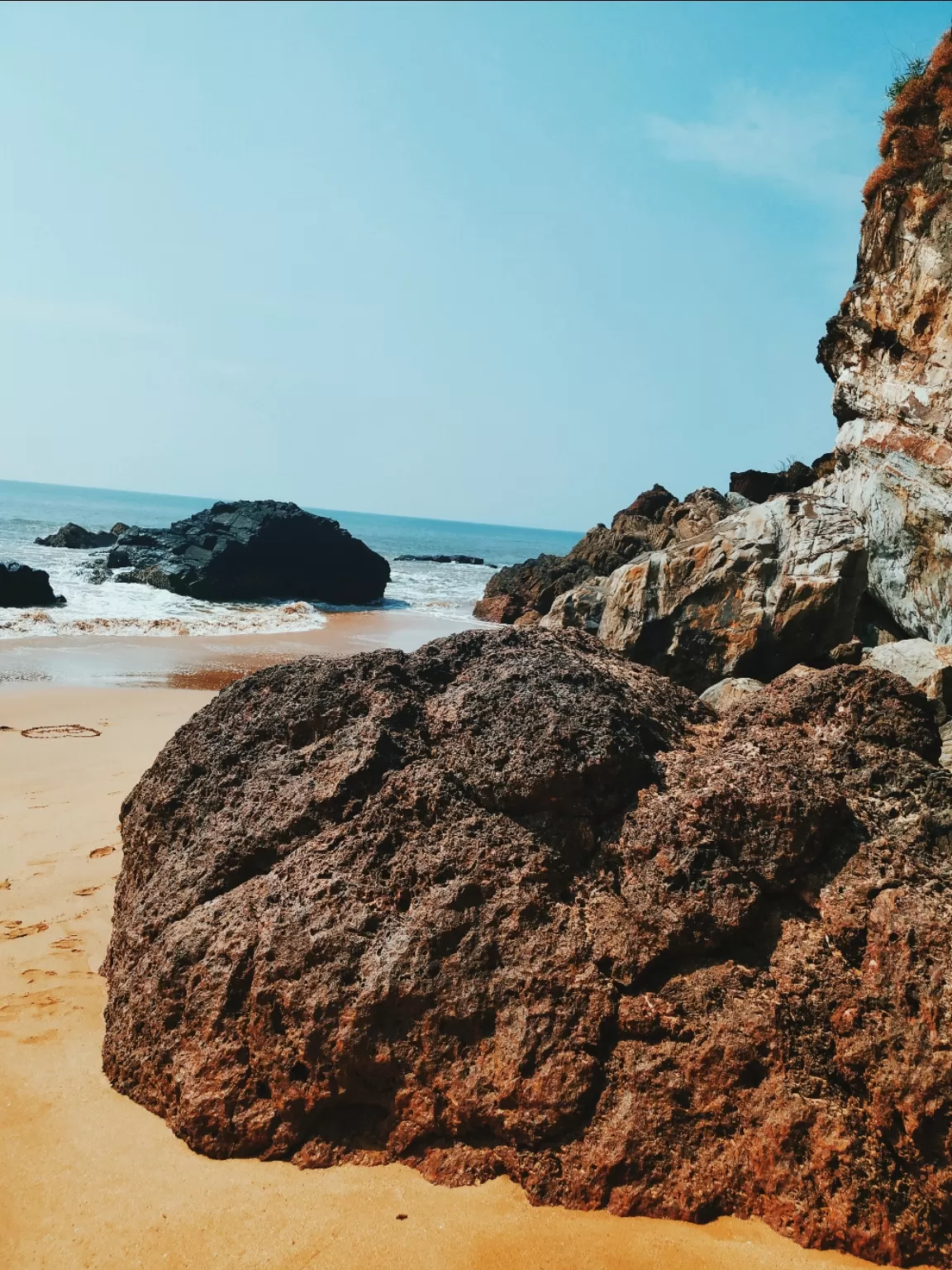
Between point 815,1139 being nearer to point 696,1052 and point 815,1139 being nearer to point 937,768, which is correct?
point 696,1052

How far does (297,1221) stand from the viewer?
226cm

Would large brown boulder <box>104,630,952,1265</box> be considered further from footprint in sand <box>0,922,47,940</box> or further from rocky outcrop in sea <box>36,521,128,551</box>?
A: rocky outcrop in sea <box>36,521,128,551</box>

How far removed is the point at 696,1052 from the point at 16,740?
753 centimetres

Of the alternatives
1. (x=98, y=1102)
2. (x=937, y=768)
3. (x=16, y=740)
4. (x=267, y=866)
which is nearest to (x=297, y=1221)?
(x=98, y=1102)

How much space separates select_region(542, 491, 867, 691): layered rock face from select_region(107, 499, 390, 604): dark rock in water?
63.4 feet

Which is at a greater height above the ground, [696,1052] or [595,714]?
[595,714]

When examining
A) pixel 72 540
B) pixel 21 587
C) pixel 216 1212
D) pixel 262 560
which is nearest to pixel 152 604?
pixel 21 587

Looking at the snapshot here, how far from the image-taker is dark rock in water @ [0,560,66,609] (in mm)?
19500

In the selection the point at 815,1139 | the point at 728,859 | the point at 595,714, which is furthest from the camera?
the point at 595,714

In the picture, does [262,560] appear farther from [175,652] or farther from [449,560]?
[449,560]

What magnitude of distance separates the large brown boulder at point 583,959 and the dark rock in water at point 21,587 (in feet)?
62.4

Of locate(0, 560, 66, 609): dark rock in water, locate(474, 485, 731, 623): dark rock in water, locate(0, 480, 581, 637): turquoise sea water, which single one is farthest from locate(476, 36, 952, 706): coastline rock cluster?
locate(0, 560, 66, 609): dark rock in water

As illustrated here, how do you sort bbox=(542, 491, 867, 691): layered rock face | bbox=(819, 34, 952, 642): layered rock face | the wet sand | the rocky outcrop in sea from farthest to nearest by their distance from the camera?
1. the rocky outcrop in sea
2. the wet sand
3. bbox=(819, 34, 952, 642): layered rock face
4. bbox=(542, 491, 867, 691): layered rock face

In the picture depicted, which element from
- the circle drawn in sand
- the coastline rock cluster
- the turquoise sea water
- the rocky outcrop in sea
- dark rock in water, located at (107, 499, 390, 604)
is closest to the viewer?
the circle drawn in sand
